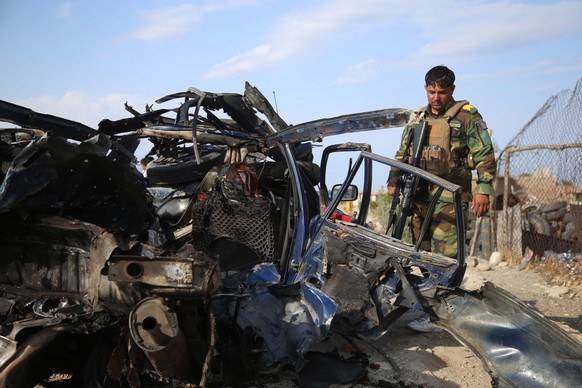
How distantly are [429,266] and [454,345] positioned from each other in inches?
61.4

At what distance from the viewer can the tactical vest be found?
4961 millimetres

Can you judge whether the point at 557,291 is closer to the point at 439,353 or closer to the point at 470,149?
the point at 470,149

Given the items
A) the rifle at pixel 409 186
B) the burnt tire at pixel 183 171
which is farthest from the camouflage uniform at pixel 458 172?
the burnt tire at pixel 183 171

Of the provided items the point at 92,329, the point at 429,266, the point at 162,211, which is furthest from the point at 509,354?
the point at 162,211

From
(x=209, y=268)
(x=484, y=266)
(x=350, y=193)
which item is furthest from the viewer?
(x=484, y=266)

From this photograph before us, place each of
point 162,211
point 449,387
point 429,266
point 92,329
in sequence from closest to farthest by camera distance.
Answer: point 92,329, point 429,266, point 449,387, point 162,211

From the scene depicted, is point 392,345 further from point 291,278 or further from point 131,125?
point 131,125

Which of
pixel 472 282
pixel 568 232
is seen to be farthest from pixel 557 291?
pixel 568 232

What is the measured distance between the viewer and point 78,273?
3303 mm

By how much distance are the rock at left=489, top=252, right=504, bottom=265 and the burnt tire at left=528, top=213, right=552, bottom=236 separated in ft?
2.25

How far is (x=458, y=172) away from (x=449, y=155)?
0.22 meters

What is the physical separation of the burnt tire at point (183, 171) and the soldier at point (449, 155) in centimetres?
159

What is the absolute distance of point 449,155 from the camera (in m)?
5.09

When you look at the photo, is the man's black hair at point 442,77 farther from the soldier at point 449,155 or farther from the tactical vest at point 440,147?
the tactical vest at point 440,147
